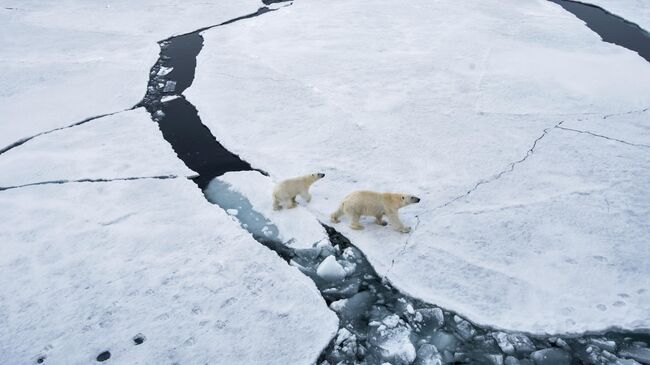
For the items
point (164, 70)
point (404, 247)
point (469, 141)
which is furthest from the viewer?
point (164, 70)

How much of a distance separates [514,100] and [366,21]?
13.2 feet

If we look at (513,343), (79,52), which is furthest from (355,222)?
(79,52)

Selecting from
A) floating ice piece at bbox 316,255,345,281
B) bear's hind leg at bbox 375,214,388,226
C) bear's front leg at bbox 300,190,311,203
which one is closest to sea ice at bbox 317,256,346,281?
floating ice piece at bbox 316,255,345,281

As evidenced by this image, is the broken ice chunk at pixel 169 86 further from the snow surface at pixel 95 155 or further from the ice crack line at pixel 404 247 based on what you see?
the ice crack line at pixel 404 247

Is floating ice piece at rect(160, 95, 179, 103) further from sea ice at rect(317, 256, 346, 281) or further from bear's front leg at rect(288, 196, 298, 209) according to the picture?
sea ice at rect(317, 256, 346, 281)

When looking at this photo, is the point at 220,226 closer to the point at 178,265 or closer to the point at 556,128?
the point at 178,265

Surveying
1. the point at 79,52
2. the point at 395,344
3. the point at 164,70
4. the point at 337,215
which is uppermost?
the point at 79,52

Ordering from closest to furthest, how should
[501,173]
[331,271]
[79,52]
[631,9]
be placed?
1. [331,271]
2. [501,173]
3. [79,52]
4. [631,9]

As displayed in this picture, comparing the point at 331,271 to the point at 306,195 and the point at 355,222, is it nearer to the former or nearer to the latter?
the point at 355,222

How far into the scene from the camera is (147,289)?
3.37 metres

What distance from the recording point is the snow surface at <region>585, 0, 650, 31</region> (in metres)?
8.62

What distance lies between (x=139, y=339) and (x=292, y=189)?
1708mm

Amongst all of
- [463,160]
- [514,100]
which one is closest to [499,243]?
[463,160]

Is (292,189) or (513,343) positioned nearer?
(513,343)
